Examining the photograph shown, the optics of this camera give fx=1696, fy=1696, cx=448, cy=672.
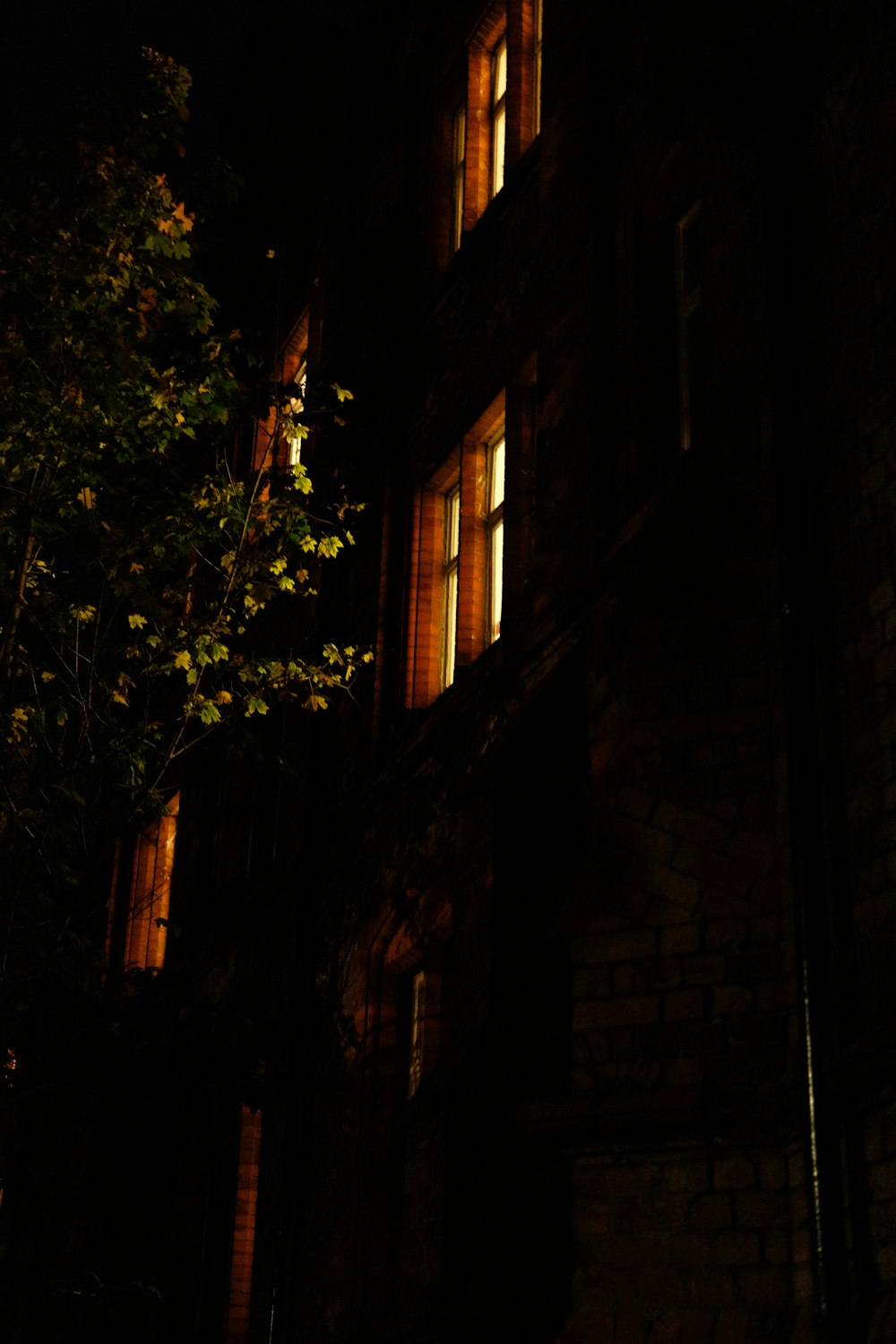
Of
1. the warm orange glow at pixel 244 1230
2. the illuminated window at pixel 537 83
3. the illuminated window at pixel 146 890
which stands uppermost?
the illuminated window at pixel 537 83

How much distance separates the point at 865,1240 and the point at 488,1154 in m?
2.47

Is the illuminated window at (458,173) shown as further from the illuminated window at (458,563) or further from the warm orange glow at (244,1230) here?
the warm orange glow at (244,1230)

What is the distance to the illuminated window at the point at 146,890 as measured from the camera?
70.3ft

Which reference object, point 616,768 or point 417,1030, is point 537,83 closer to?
point 616,768

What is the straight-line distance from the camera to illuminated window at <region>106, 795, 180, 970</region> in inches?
843

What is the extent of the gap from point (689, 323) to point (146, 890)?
1354 centimetres

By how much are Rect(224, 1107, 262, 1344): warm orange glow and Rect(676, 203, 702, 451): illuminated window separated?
7388 mm

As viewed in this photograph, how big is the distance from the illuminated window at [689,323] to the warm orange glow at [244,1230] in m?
7.39

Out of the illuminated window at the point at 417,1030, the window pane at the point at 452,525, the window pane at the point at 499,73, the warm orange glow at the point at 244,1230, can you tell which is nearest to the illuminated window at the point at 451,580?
the window pane at the point at 452,525

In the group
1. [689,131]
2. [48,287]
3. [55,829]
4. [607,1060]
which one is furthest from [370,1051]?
[689,131]

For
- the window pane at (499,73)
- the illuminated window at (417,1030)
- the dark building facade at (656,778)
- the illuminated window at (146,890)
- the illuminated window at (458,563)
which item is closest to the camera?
the dark building facade at (656,778)

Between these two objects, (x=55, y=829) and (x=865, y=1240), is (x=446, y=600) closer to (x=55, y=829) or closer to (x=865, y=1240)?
(x=55, y=829)

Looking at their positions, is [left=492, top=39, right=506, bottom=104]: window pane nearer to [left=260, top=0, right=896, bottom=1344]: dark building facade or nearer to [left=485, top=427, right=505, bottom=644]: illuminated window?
[left=260, top=0, right=896, bottom=1344]: dark building facade

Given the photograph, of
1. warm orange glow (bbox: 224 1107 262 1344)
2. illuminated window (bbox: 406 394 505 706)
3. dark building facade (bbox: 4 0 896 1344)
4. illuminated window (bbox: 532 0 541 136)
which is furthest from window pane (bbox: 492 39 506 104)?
warm orange glow (bbox: 224 1107 262 1344)
